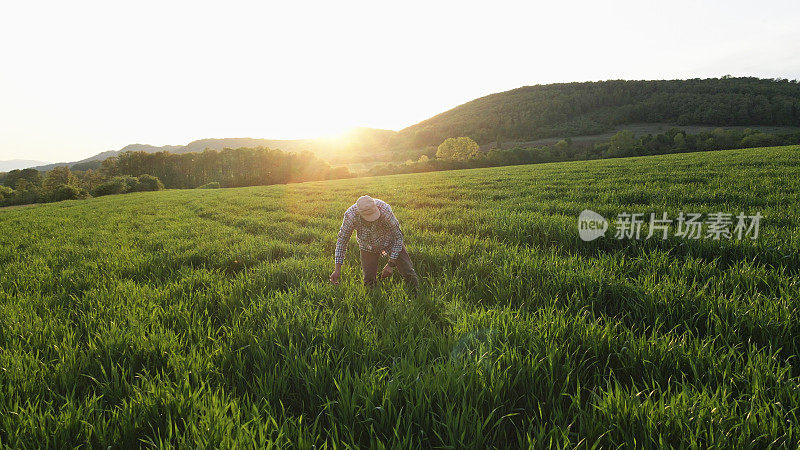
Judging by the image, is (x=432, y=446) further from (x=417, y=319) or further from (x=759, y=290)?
(x=759, y=290)

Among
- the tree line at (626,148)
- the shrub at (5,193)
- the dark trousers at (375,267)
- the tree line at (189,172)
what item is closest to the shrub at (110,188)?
the tree line at (189,172)

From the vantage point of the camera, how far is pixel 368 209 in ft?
12.3

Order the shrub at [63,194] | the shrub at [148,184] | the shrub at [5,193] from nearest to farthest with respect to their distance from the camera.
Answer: the shrub at [63,194]
the shrub at [5,193]
the shrub at [148,184]

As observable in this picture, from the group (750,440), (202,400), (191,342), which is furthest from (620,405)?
(191,342)

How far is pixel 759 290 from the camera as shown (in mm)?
3230

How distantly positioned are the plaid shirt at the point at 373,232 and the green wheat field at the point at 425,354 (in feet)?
1.60

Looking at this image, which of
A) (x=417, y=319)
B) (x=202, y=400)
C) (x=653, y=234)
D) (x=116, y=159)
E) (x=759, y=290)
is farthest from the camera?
(x=116, y=159)

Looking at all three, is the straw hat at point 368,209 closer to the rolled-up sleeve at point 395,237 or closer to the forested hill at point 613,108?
the rolled-up sleeve at point 395,237

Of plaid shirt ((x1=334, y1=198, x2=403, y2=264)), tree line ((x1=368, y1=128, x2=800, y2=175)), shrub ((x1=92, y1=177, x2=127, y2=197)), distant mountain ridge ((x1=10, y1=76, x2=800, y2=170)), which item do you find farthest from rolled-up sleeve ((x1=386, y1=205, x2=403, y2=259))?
distant mountain ridge ((x1=10, y1=76, x2=800, y2=170))

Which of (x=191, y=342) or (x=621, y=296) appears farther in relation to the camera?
(x=621, y=296)

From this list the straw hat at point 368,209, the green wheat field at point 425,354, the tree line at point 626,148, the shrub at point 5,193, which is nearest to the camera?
the green wheat field at point 425,354

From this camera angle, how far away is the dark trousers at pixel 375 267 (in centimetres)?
413

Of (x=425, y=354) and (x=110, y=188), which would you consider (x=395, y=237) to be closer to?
(x=425, y=354)

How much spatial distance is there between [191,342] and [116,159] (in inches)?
4352
